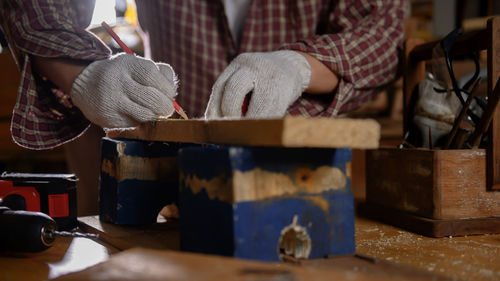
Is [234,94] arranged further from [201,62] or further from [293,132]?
[201,62]

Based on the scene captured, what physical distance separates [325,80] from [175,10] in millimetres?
509

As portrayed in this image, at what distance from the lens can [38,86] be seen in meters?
1.07

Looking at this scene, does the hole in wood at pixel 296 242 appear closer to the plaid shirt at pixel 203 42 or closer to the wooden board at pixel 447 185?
the wooden board at pixel 447 185

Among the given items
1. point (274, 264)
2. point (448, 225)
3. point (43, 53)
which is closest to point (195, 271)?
point (274, 264)

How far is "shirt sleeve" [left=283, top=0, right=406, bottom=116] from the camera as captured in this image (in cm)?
114

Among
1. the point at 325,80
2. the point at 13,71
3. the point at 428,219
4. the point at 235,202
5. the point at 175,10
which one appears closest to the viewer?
the point at 235,202

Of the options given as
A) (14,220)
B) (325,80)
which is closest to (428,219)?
(325,80)

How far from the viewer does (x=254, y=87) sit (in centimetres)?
90

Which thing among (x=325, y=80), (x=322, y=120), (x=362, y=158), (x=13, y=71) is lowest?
(x=362, y=158)

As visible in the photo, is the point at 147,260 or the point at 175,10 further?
the point at 175,10

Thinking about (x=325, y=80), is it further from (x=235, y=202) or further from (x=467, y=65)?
(x=467, y=65)

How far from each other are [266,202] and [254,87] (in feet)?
1.32

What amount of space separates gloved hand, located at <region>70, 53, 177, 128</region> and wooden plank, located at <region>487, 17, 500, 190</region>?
590mm

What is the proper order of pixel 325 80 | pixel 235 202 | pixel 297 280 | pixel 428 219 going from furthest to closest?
1. pixel 325 80
2. pixel 428 219
3. pixel 235 202
4. pixel 297 280
